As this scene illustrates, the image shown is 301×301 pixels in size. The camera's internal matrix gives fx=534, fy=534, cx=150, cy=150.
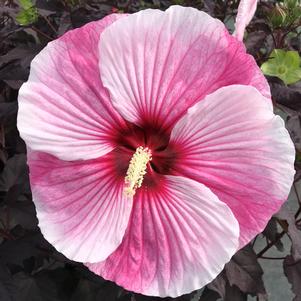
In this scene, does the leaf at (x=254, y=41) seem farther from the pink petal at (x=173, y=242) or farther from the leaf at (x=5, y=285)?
the leaf at (x=5, y=285)

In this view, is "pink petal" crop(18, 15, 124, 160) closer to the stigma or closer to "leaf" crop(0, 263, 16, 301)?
the stigma

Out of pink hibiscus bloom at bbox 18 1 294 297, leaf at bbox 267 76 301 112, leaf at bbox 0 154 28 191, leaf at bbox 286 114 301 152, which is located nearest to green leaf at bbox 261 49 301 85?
leaf at bbox 267 76 301 112

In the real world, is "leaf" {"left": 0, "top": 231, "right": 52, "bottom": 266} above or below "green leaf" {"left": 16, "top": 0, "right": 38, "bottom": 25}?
below

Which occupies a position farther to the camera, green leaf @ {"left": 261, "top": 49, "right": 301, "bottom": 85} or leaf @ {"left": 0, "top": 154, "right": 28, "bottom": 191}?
leaf @ {"left": 0, "top": 154, "right": 28, "bottom": 191}

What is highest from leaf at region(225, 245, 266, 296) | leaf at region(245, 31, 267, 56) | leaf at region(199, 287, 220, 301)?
leaf at region(245, 31, 267, 56)

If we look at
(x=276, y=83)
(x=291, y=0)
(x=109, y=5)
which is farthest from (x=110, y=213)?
(x=109, y=5)

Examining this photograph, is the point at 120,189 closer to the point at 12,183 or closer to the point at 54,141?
the point at 54,141
